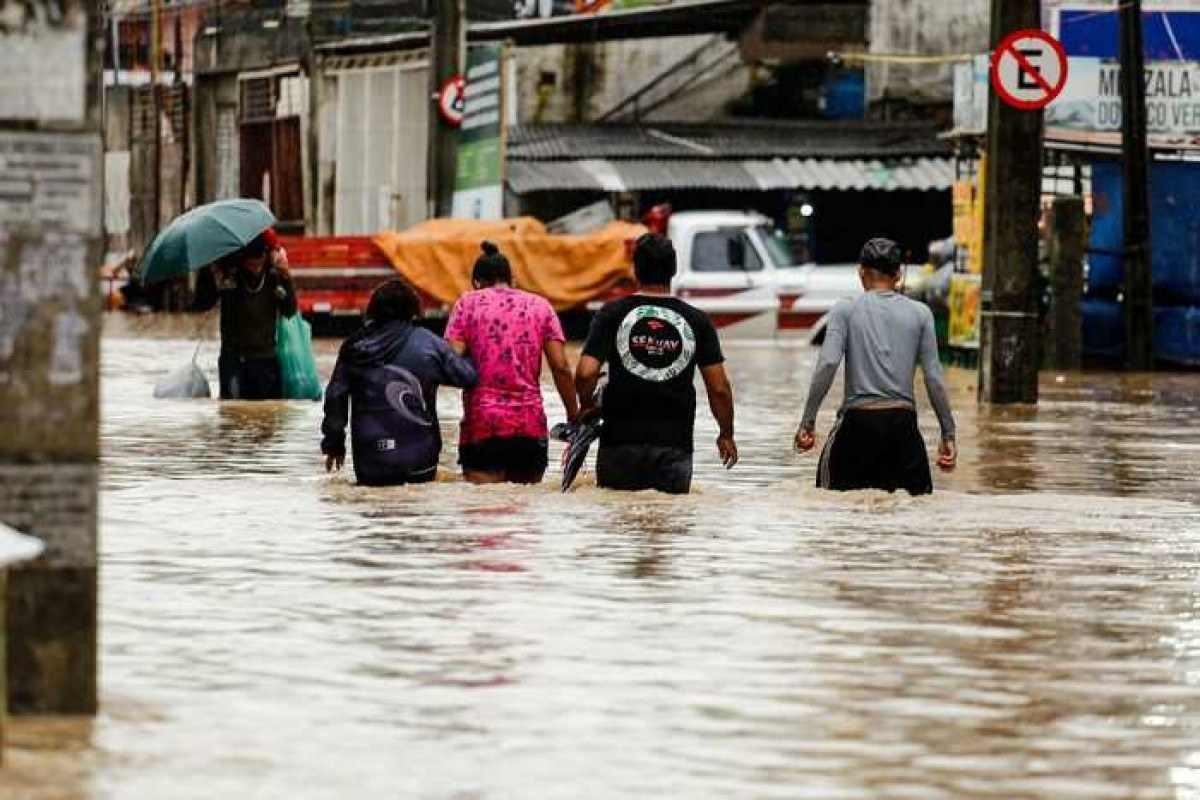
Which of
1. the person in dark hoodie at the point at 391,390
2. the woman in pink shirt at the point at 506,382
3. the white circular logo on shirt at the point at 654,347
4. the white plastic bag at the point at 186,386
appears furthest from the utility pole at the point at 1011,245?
the white circular logo on shirt at the point at 654,347

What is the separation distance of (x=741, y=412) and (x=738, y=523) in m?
9.86

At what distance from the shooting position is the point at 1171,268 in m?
34.0

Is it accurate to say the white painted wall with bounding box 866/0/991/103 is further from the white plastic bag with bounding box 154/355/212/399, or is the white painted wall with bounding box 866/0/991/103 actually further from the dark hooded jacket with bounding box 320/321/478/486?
the dark hooded jacket with bounding box 320/321/478/486

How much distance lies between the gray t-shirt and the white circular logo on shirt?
22.6 inches

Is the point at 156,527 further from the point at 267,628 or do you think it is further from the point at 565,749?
the point at 565,749

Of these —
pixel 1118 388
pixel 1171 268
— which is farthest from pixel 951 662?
pixel 1171 268

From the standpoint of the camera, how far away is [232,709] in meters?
8.45

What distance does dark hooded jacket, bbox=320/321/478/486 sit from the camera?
15.0 m

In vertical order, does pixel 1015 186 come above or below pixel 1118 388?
above

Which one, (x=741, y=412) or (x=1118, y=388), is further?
(x=1118, y=388)

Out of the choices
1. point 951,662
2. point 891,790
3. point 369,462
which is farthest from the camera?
point 369,462

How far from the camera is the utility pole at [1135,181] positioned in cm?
3253

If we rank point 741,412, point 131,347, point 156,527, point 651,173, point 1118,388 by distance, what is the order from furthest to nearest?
point 651,173 → point 131,347 → point 1118,388 → point 741,412 → point 156,527

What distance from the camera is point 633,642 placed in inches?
389
